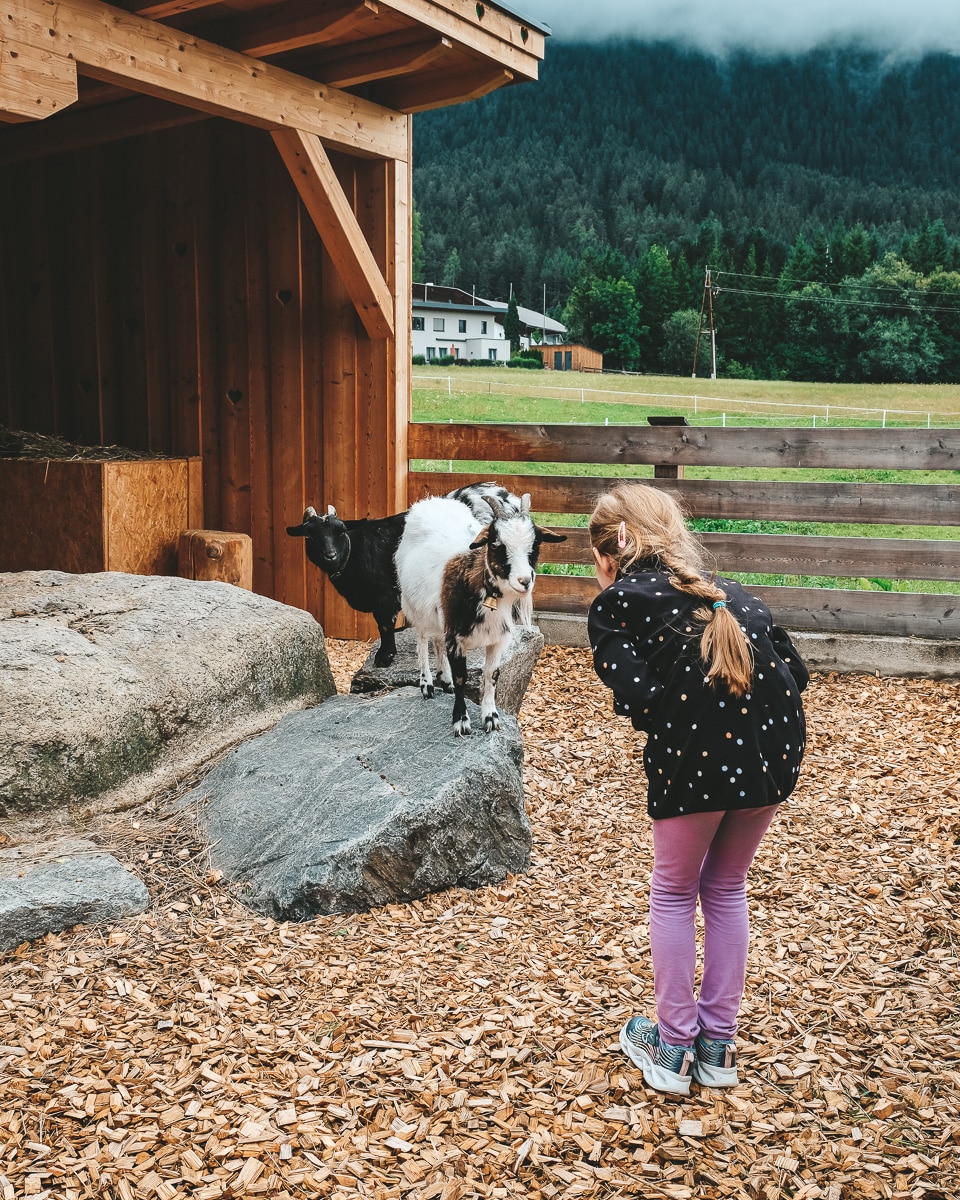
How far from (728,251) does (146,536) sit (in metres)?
32.8

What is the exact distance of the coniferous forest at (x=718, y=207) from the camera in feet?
105

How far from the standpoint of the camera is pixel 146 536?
7.95 meters

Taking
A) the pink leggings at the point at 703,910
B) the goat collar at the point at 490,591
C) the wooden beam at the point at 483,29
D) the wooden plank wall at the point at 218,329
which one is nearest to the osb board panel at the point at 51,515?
the wooden plank wall at the point at 218,329

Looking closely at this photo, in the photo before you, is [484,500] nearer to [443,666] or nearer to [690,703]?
[443,666]

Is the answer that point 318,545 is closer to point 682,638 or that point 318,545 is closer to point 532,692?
point 532,692

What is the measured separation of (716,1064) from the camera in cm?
288

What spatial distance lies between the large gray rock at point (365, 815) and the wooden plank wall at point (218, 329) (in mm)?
3649

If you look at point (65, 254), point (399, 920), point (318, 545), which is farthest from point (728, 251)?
point (399, 920)

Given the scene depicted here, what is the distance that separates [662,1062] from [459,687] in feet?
6.57

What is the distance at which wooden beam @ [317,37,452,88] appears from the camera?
6387mm

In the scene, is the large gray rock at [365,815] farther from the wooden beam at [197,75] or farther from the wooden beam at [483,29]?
the wooden beam at [483,29]

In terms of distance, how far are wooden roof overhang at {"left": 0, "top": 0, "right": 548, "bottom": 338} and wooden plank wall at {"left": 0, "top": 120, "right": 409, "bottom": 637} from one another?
0.43 m

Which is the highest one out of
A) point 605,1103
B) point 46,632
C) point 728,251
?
point 728,251

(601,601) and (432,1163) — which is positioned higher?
(601,601)
